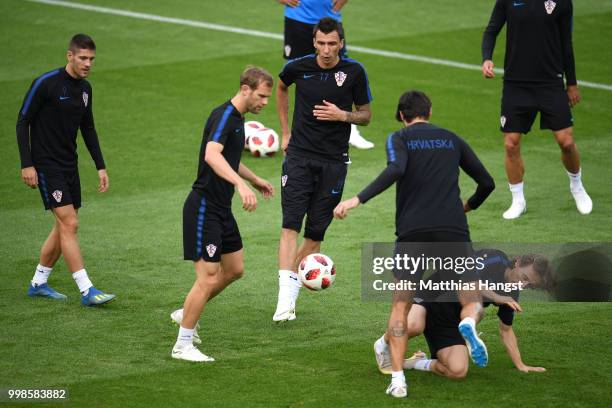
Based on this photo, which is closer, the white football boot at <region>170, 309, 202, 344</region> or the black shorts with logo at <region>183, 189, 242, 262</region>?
the black shorts with logo at <region>183, 189, 242, 262</region>

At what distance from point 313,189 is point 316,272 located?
88cm

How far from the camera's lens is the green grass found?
8.23 m

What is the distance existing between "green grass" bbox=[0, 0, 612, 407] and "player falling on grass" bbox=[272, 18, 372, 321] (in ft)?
2.77

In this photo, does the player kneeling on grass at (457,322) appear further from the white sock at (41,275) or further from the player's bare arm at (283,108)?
the white sock at (41,275)

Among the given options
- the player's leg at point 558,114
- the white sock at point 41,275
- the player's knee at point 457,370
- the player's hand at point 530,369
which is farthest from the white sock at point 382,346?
the player's leg at point 558,114

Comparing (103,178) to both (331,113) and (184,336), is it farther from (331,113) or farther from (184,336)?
(184,336)

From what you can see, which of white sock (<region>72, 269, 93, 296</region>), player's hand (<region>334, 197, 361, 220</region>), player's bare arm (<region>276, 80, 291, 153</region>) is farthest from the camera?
player's bare arm (<region>276, 80, 291, 153</region>)

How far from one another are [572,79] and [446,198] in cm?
548

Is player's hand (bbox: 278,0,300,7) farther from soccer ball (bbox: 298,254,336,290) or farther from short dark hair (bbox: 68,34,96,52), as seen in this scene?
soccer ball (bbox: 298,254,336,290)

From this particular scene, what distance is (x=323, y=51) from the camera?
9.93 m

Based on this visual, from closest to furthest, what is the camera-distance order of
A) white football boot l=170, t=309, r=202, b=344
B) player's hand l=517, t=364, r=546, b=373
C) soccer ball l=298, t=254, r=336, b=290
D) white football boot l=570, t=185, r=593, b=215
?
1. player's hand l=517, t=364, r=546, b=373
2. white football boot l=170, t=309, r=202, b=344
3. soccer ball l=298, t=254, r=336, b=290
4. white football boot l=570, t=185, r=593, b=215

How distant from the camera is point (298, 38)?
15109mm

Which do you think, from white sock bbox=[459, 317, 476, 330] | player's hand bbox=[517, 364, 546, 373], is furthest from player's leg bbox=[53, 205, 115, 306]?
player's hand bbox=[517, 364, 546, 373]

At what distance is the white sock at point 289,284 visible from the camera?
977 centimetres
